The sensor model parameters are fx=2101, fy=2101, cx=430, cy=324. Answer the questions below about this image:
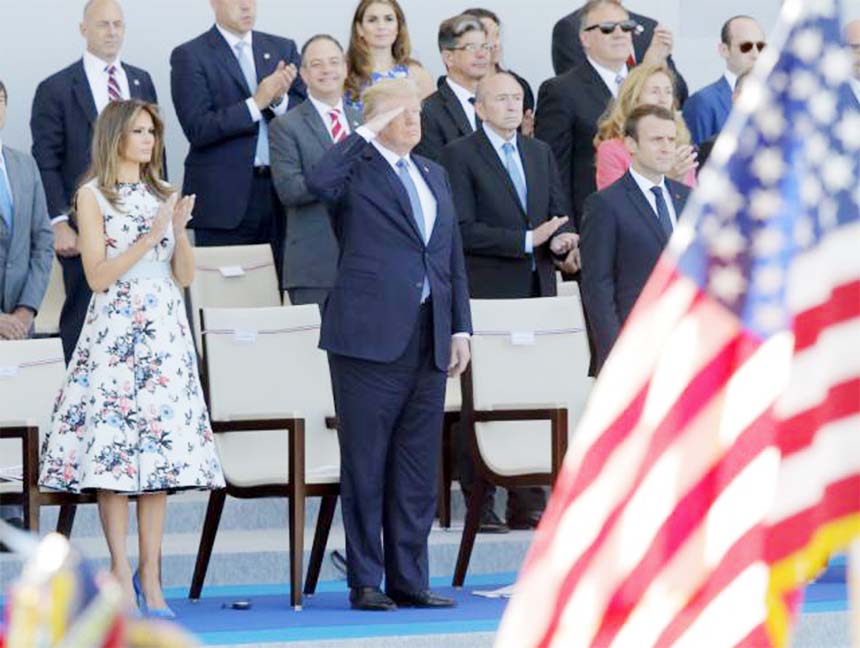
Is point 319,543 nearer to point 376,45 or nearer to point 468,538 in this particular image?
point 468,538

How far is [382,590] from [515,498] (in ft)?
3.79

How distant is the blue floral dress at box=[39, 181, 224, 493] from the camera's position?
670 centimetres

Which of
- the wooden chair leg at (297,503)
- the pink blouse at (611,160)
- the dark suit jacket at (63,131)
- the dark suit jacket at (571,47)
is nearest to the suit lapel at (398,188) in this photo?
the wooden chair leg at (297,503)

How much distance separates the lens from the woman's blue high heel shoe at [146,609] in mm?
6551

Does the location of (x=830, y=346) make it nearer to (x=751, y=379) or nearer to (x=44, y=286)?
(x=751, y=379)

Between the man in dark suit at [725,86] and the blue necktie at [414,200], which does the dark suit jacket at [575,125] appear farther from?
the blue necktie at [414,200]

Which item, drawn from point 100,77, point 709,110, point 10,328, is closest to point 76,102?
point 100,77

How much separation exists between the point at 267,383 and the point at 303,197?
4.19ft

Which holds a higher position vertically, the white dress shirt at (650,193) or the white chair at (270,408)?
the white dress shirt at (650,193)

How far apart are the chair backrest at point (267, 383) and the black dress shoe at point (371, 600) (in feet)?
1.87

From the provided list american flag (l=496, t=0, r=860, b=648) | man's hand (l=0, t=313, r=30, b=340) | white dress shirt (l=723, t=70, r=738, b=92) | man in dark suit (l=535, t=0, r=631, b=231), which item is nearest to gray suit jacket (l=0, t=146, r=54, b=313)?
man's hand (l=0, t=313, r=30, b=340)

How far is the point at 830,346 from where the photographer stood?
8.86 feet

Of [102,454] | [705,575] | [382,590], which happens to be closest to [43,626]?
[705,575]

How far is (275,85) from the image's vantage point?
8938 mm
